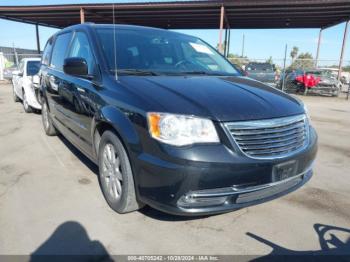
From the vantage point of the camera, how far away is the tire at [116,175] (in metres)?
2.77

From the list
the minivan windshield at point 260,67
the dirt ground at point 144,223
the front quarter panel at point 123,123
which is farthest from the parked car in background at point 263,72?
the front quarter panel at point 123,123

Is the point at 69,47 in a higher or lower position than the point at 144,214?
higher

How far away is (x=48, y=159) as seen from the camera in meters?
4.78

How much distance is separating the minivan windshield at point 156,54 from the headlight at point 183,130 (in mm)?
976

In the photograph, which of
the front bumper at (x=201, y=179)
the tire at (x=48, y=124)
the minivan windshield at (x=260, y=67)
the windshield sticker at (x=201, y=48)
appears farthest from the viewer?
the minivan windshield at (x=260, y=67)

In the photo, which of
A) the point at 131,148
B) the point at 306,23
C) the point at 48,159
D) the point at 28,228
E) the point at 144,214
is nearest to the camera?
the point at 131,148

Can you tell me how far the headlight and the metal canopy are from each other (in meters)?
15.1

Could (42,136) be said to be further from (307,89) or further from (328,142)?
(307,89)

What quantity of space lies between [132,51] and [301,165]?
2.13 metres

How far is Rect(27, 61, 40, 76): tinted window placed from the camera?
8.91m

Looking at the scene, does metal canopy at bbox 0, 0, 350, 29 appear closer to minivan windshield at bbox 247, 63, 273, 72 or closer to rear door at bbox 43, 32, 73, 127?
minivan windshield at bbox 247, 63, 273, 72

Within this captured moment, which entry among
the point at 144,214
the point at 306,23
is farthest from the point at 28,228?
the point at 306,23

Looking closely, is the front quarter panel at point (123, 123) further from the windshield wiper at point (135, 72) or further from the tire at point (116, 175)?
the windshield wiper at point (135, 72)

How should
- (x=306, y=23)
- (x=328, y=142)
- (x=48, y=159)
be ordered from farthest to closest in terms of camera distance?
(x=306, y=23), (x=328, y=142), (x=48, y=159)
